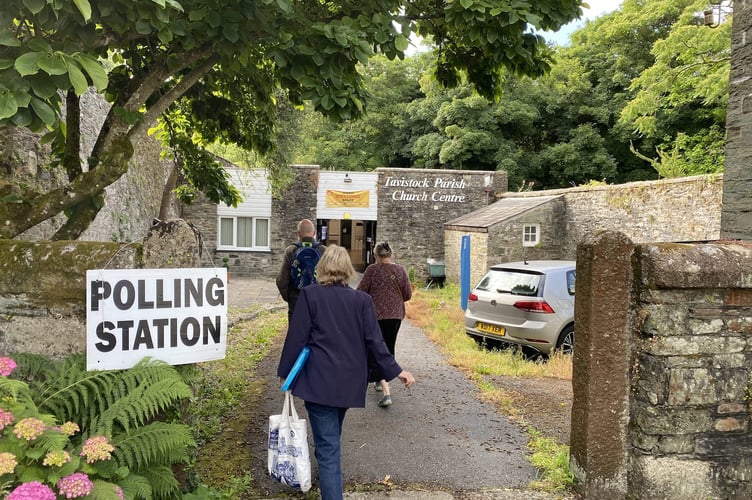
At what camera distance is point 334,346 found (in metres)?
3.46

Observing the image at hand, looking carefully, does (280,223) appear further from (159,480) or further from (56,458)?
(56,458)

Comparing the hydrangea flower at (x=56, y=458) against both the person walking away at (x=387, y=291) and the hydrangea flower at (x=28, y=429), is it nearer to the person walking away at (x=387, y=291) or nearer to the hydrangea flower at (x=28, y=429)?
the hydrangea flower at (x=28, y=429)

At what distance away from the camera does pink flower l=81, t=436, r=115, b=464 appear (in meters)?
2.32

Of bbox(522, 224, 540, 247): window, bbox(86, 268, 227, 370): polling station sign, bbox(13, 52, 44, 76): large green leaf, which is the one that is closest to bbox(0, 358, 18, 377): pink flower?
bbox(86, 268, 227, 370): polling station sign

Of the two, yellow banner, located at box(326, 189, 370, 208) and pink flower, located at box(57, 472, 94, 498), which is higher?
yellow banner, located at box(326, 189, 370, 208)

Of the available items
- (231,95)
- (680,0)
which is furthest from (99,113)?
(680,0)

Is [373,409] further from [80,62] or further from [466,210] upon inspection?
[466,210]

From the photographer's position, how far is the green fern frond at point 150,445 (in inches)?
107

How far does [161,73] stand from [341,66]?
1744 mm

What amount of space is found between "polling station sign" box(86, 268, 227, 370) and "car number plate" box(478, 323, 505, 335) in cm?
596

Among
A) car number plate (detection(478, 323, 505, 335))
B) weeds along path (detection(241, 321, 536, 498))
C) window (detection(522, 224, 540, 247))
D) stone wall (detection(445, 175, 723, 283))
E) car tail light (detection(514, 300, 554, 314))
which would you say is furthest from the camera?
window (detection(522, 224, 540, 247))

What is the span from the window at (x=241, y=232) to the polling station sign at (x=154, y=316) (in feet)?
61.7

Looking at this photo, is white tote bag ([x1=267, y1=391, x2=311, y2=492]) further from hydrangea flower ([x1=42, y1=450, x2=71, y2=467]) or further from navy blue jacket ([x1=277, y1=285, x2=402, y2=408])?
hydrangea flower ([x1=42, y1=450, x2=71, y2=467])

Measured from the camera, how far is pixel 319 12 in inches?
199
